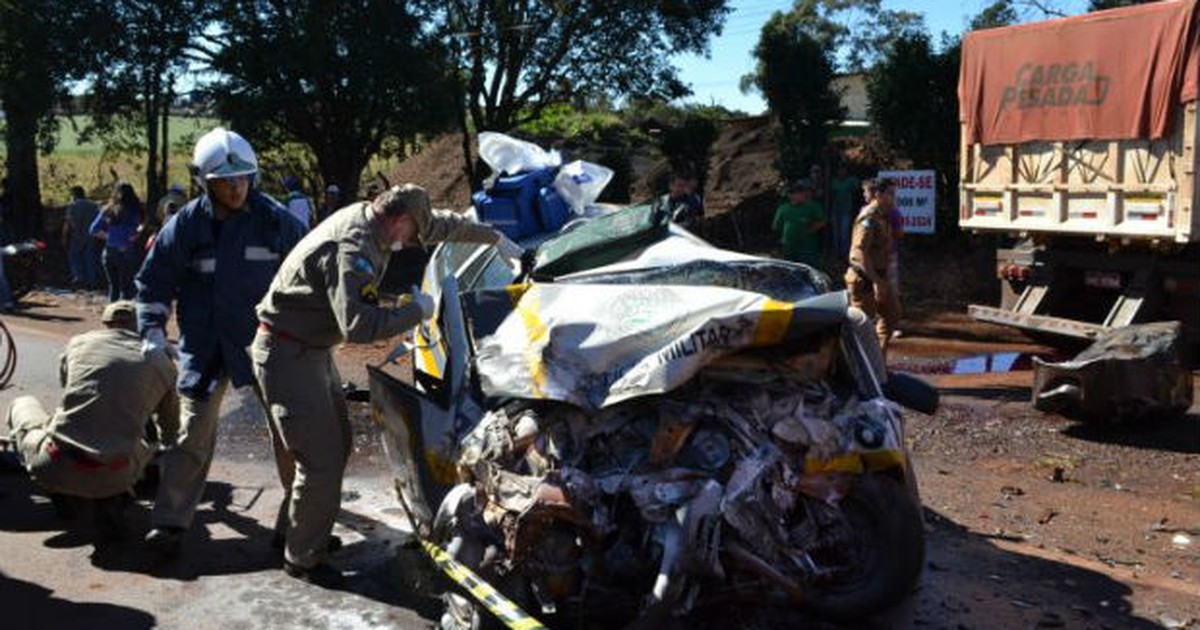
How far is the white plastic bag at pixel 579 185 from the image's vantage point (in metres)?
7.00

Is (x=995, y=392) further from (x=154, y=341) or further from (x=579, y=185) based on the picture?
(x=154, y=341)

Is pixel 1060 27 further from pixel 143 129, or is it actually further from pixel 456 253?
pixel 143 129

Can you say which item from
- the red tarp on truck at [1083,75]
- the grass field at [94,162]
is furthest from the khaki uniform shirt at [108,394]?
the grass field at [94,162]

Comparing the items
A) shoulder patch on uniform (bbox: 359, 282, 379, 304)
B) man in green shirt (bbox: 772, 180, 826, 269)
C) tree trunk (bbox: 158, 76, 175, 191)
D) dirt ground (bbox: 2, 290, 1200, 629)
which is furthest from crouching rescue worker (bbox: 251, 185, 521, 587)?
tree trunk (bbox: 158, 76, 175, 191)

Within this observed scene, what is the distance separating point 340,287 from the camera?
16.6 feet

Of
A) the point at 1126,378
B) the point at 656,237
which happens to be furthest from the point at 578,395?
the point at 1126,378

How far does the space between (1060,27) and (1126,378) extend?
456cm

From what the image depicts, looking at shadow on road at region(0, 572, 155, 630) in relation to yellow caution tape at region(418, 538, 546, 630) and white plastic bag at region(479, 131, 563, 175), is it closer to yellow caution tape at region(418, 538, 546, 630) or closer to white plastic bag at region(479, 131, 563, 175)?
yellow caution tape at region(418, 538, 546, 630)

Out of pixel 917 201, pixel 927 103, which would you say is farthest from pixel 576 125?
pixel 917 201

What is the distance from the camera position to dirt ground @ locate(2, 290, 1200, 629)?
5160 mm

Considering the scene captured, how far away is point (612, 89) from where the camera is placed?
22.0 metres

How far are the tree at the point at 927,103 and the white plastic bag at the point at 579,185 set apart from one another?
12813 millimetres

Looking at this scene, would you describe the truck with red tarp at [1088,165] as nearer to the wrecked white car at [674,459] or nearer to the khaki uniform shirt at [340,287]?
the wrecked white car at [674,459]

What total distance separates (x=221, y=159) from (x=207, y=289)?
647 millimetres
